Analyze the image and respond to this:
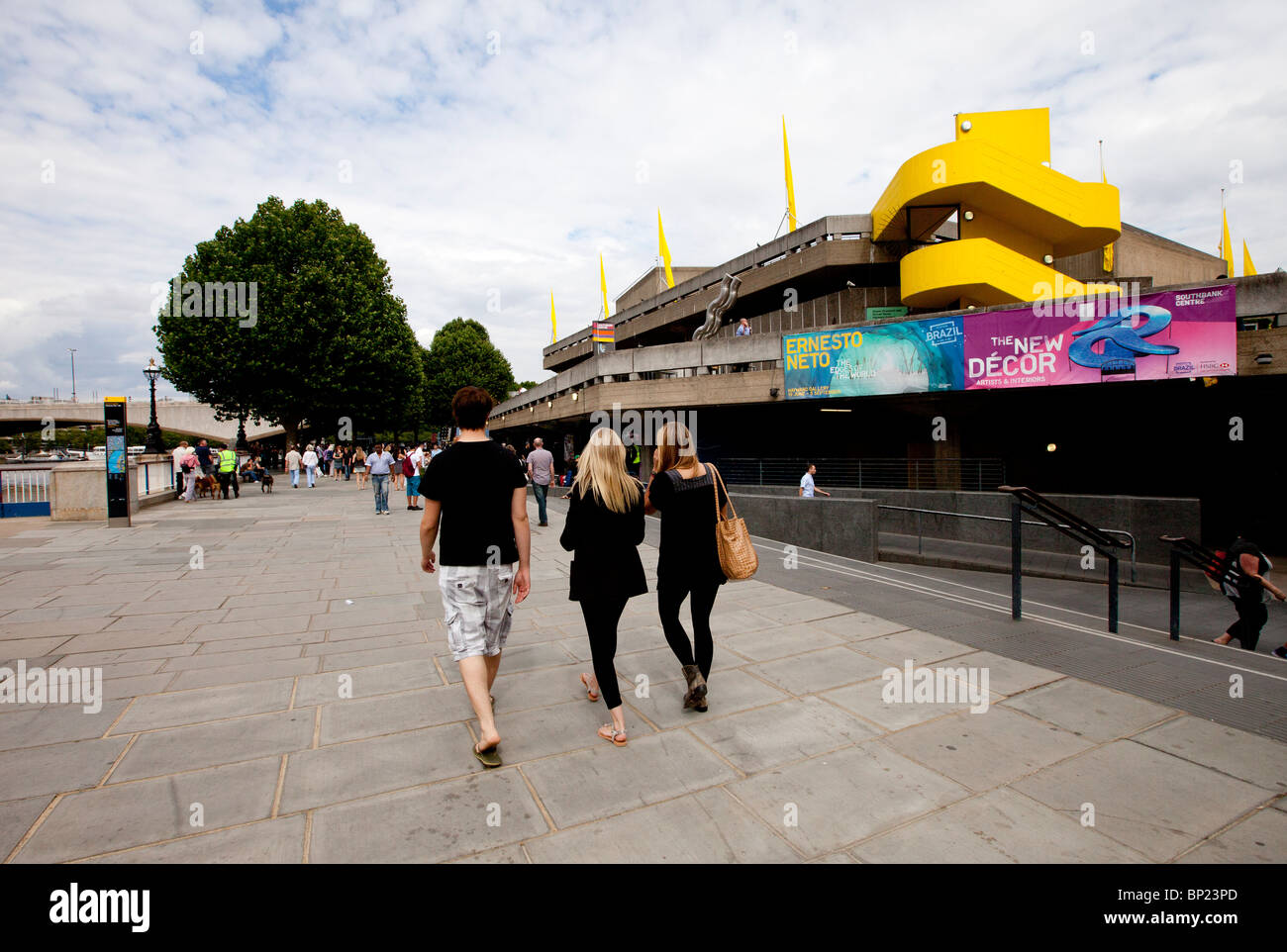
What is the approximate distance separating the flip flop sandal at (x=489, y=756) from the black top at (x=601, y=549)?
846mm

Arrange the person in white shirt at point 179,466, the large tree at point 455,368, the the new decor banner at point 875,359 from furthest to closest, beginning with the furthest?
the large tree at point 455,368 → the person in white shirt at point 179,466 → the the new decor banner at point 875,359

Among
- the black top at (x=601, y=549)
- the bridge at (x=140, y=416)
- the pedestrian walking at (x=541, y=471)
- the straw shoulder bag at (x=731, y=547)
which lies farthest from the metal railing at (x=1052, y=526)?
the bridge at (x=140, y=416)

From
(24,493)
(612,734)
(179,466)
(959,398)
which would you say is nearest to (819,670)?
(612,734)

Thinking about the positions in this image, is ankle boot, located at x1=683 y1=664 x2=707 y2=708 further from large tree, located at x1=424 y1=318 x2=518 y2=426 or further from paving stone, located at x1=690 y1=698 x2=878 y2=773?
large tree, located at x1=424 y1=318 x2=518 y2=426

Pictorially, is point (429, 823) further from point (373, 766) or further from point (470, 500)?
point (470, 500)

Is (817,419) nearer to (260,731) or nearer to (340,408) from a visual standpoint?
(260,731)

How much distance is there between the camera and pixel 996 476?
14430 millimetres

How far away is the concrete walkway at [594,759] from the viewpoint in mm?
2613

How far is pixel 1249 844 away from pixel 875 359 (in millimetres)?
15362

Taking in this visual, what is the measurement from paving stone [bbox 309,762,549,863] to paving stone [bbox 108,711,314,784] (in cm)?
86

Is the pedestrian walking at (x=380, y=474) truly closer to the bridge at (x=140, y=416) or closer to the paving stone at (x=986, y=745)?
the paving stone at (x=986, y=745)

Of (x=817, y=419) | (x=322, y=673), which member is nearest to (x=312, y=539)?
(x=322, y=673)

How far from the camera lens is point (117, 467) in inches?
506

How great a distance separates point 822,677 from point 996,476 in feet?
39.5
